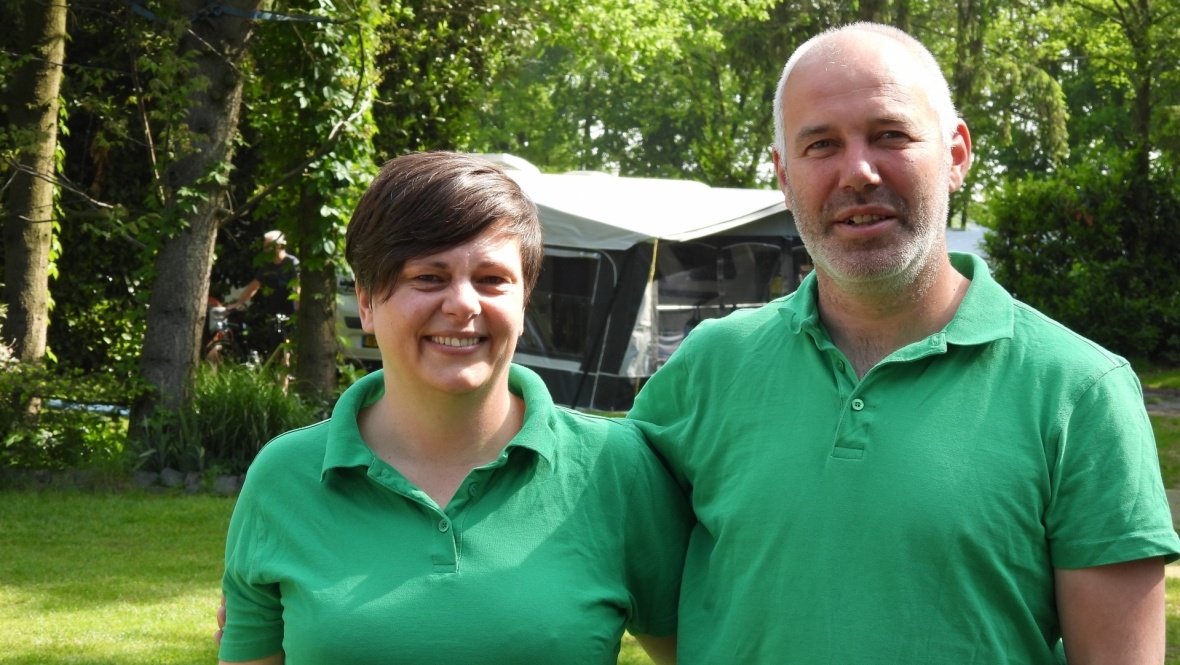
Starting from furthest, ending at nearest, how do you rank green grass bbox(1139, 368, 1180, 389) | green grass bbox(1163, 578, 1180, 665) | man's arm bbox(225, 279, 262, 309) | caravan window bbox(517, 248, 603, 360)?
green grass bbox(1139, 368, 1180, 389), caravan window bbox(517, 248, 603, 360), man's arm bbox(225, 279, 262, 309), green grass bbox(1163, 578, 1180, 665)

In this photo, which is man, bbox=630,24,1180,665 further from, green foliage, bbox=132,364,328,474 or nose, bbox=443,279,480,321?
green foliage, bbox=132,364,328,474

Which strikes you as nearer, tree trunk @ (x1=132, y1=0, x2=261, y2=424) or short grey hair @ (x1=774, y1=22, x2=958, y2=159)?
short grey hair @ (x1=774, y1=22, x2=958, y2=159)

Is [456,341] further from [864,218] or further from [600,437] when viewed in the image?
[864,218]

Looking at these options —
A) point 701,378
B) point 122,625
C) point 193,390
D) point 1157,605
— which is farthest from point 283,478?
point 193,390

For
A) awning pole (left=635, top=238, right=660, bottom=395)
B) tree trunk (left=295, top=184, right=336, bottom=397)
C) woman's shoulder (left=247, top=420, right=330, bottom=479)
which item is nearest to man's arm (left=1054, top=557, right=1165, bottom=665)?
woman's shoulder (left=247, top=420, right=330, bottom=479)

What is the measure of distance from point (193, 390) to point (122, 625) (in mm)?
3706

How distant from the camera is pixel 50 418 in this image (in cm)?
913

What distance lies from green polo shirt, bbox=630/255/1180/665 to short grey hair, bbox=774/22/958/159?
1.02ft

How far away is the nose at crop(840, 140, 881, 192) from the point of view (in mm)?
2264

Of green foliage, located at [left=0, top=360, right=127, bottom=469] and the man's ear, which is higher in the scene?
the man's ear

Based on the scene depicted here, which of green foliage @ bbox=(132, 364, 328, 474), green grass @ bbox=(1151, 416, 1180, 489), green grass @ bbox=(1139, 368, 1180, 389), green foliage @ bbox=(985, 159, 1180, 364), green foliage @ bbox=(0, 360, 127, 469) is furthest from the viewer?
green foliage @ bbox=(985, 159, 1180, 364)

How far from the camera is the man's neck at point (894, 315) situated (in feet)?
7.53

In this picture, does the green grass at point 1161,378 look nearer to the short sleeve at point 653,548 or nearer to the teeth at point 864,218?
the short sleeve at point 653,548

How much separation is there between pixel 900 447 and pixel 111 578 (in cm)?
573
